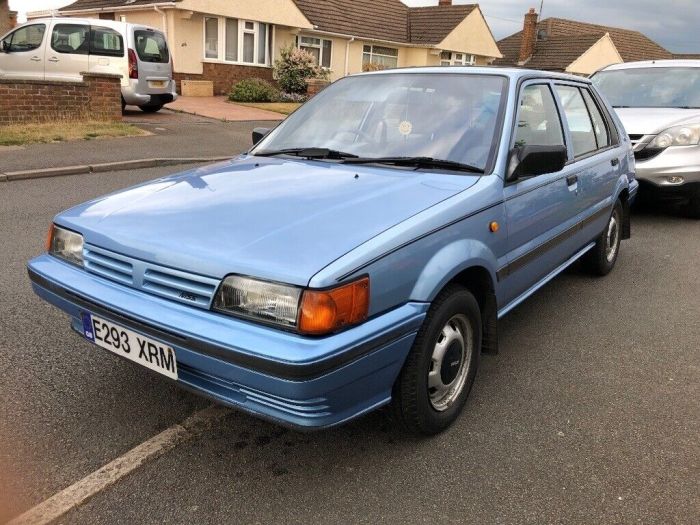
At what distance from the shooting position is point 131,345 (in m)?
2.49

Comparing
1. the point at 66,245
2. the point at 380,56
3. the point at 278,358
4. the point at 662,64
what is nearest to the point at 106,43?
the point at 662,64

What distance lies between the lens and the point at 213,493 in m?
2.42

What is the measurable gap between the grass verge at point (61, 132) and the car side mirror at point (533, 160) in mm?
9469

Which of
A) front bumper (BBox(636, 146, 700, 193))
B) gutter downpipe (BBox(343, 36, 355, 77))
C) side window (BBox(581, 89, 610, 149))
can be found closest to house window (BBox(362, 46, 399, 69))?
gutter downpipe (BBox(343, 36, 355, 77))

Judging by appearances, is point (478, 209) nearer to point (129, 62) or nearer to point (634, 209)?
point (634, 209)

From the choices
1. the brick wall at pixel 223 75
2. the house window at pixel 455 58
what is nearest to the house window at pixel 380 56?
the house window at pixel 455 58

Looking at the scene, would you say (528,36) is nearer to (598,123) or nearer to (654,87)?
(654,87)

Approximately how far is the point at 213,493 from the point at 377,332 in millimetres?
928

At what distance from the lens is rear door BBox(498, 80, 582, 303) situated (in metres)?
3.28

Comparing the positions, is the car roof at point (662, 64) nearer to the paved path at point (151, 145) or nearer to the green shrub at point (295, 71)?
the paved path at point (151, 145)

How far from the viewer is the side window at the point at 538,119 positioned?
11.6ft

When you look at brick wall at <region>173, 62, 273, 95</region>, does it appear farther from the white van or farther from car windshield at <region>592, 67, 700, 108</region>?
car windshield at <region>592, 67, 700, 108</region>

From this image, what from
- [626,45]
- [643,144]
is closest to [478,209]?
[643,144]

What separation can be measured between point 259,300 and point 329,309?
27cm
